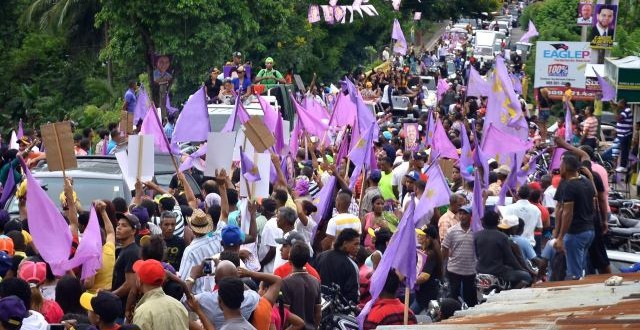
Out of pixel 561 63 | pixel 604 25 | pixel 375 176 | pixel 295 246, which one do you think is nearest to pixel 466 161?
pixel 375 176

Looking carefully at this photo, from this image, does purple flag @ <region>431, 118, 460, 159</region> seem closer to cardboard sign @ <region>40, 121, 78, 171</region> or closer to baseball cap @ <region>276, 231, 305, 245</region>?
cardboard sign @ <region>40, 121, 78, 171</region>

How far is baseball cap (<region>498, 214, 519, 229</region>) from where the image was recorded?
13422mm

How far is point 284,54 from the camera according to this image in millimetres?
37375

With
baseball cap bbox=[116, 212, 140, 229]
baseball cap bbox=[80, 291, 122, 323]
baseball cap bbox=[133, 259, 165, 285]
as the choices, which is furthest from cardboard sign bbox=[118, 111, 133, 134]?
baseball cap bbox=[80, 291, 122, 323]

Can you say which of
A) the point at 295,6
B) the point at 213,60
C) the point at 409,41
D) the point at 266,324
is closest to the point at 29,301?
the point at 266,324

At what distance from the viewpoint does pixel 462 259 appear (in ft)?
43.1

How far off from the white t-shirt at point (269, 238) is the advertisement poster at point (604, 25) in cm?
2249

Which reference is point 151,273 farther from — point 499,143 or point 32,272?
point 499,143

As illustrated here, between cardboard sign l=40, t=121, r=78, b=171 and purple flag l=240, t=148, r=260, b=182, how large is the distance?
205 centimetres

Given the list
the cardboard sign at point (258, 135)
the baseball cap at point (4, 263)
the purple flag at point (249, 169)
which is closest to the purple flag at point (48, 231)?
the baseball cap at point (4, 263)

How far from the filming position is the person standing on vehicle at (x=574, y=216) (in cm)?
1323

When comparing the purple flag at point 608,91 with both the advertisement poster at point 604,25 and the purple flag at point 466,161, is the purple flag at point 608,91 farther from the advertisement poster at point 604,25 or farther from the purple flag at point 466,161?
the purple flag at point 466,161

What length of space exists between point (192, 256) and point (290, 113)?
50.5ft

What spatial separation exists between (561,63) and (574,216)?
78.5 feet
